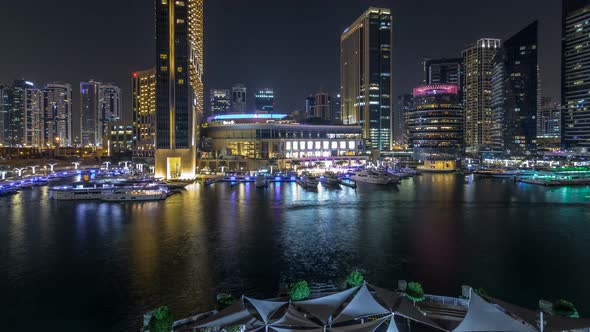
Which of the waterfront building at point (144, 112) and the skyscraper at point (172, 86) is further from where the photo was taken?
the waterfront building at point (144, 112)

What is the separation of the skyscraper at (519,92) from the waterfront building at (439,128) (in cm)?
3905

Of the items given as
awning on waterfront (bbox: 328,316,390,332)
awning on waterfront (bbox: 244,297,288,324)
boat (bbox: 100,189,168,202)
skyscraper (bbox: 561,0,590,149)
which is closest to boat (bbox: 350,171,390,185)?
boat (bbox: 100,189,168,202)

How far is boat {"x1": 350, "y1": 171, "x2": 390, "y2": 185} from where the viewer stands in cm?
6500

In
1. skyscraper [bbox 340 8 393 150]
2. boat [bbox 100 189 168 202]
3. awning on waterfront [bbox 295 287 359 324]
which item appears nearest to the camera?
awning on waterfront [bbox 295 287 359 324]

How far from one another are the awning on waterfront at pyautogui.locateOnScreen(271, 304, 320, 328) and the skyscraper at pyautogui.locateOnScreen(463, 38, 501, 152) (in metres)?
158

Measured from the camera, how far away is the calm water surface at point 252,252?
651 inches

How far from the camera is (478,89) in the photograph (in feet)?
533

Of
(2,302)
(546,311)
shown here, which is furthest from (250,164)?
(546,311)

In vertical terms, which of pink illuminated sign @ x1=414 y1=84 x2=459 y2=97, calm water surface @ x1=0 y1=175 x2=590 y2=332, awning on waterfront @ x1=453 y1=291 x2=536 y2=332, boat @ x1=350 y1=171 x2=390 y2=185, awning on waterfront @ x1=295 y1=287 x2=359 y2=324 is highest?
pink illuminated sign @ x1=414 y1=84 x2=459 y2=97

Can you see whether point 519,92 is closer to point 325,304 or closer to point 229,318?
point 325,304

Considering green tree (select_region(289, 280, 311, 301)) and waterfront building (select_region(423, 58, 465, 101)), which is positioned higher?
waterfront building (select_region(423, 58, 465, 101))

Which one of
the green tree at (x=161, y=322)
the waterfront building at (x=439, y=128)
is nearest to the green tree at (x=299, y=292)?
the green tree at (x=161, y=322)

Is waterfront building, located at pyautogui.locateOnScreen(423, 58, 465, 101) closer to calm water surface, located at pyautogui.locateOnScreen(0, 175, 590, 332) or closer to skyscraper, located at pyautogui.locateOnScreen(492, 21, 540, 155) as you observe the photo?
skyscraper, located at pyautogui.locateOnScreen(492, 21, 540, 155)

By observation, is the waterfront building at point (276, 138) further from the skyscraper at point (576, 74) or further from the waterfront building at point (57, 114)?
the waterfront building at point (57, 114)
